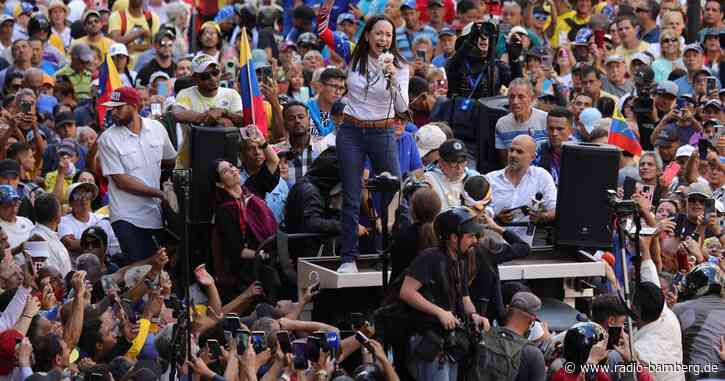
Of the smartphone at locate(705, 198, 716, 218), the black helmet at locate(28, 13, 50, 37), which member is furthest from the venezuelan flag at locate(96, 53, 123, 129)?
the smartphone at locate(705, 198, 716, 218)

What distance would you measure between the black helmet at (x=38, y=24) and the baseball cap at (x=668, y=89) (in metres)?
6.57

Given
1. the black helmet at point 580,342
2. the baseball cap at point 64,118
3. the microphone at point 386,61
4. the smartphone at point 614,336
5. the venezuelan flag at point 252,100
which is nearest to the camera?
the black helmet at point 580,342

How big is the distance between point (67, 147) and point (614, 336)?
621cm

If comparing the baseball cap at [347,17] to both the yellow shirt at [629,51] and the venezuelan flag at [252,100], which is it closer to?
the yellow shirt at [629,51]

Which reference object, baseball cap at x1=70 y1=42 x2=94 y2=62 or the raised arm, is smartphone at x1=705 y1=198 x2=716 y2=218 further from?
baseball cap at x1=70 y1=42 x2=94 y2=62

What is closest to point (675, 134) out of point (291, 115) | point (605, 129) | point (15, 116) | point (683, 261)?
point (605, 129)

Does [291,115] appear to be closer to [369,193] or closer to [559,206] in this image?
[369,193]

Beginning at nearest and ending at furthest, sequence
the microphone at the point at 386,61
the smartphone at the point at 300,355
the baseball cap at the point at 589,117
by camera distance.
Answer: the smartphone at the point at 300,355 → the microphone at the point at 386,61 → the baseball cap at the point at 589,117

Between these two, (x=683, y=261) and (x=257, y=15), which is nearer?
(x=683, y=261)

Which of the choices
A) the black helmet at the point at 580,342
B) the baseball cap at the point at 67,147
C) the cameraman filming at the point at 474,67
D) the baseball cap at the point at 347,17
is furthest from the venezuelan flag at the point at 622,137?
the black helmet at the point at 580,342

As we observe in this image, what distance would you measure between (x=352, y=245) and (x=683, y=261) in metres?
3.03

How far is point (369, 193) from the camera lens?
1373 centimetres

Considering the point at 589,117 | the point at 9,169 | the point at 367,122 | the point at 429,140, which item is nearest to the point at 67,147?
the point at 9,169

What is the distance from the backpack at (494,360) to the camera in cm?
1145
